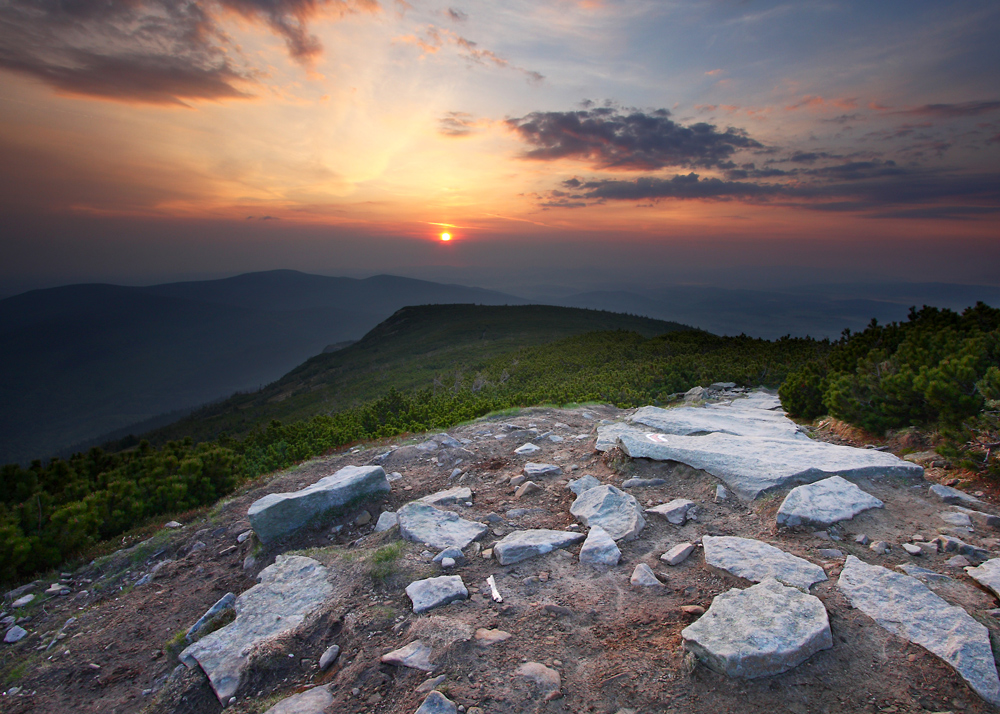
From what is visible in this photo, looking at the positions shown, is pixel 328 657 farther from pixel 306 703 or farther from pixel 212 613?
pixel 212 613

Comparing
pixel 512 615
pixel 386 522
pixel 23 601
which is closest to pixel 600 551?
pixel 512 615

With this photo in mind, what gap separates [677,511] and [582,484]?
1329 mm

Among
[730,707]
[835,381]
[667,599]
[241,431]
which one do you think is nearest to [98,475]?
[667,599]

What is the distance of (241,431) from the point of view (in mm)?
42844

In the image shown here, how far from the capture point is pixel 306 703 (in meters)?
3.15

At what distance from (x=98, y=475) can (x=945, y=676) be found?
11947 mm

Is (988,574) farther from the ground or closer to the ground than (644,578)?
farther from the ground

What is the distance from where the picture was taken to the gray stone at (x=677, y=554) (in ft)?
14.1

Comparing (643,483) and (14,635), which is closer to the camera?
(14,635)

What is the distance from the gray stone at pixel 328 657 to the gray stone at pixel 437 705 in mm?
1120

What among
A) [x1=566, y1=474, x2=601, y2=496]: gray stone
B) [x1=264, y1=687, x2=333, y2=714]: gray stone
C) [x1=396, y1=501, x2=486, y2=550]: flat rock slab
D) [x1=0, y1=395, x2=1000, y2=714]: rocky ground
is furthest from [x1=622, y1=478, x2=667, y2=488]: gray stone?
[x1=264, y1=687, x2=333, y2=714]: gray stone

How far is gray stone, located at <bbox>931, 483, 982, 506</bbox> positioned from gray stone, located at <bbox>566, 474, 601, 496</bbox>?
3800mm

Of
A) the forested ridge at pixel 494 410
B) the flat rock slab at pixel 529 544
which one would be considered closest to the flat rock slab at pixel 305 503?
the flat rock slab at pixel 529 544

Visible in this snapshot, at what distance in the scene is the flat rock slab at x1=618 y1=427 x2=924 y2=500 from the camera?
18.0 ft
